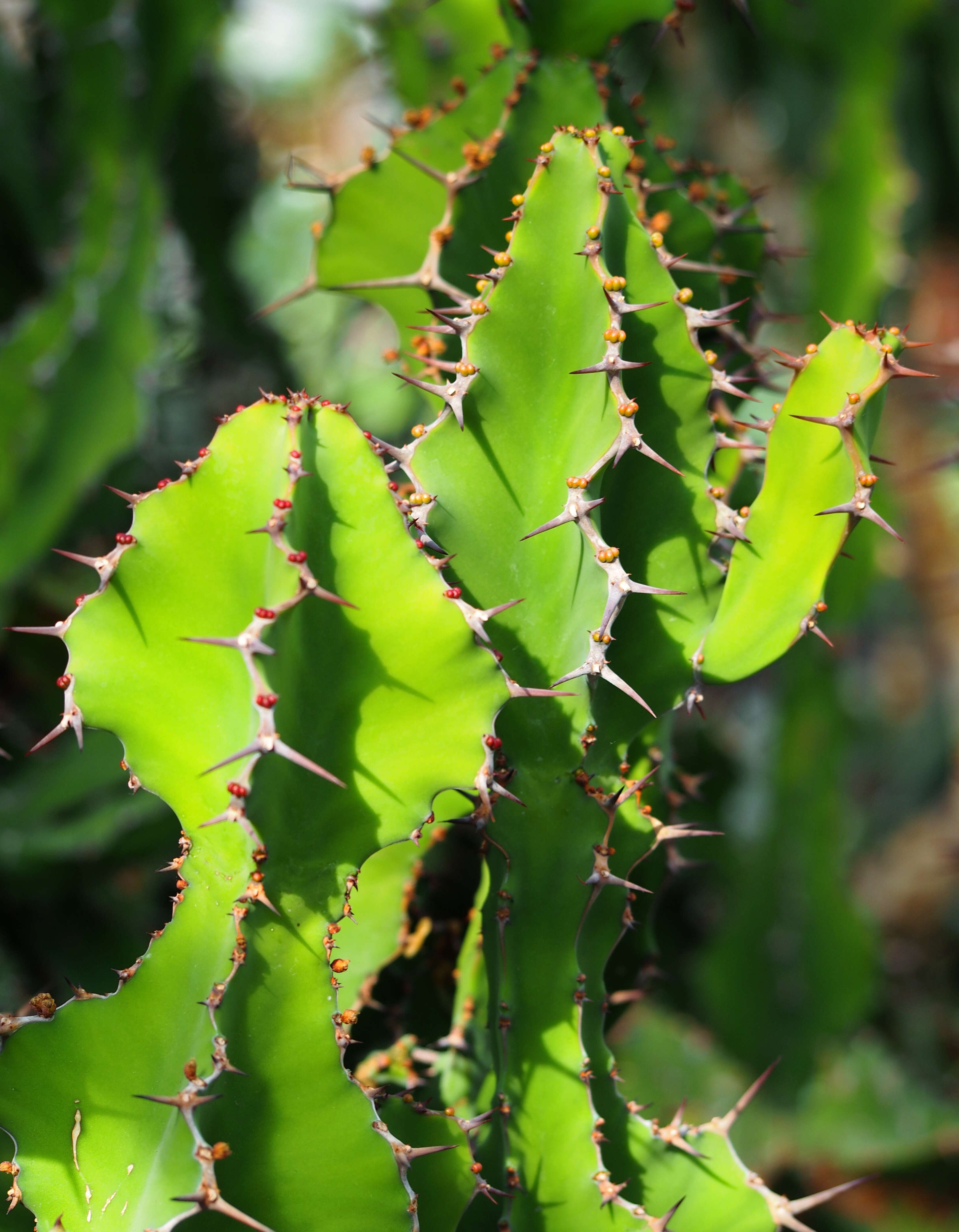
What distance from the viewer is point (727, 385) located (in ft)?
4.06

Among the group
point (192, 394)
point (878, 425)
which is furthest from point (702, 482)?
point (192, 394)

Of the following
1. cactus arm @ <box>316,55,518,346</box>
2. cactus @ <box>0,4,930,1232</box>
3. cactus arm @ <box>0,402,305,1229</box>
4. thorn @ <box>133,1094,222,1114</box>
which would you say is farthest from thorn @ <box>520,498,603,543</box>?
thorn @ <box>133,1094,222,1114</box>

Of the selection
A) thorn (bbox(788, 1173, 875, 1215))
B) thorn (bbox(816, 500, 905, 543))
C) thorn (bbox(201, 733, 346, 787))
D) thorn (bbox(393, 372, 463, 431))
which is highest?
thorn (bbox(393, 372, 463, 431))

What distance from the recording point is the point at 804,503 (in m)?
1.21

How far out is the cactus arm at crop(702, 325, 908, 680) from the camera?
45.1 inches

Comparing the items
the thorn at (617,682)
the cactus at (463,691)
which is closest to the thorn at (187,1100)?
the cactus at (463,691)

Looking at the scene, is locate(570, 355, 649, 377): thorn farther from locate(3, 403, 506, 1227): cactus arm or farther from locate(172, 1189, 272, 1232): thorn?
locate(172, 1189, 272, 1232): thorn

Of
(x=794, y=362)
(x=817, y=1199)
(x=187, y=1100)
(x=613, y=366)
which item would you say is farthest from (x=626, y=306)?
(x=817, y=1199)

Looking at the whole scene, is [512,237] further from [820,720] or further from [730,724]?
[730,724]

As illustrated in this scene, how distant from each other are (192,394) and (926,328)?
3.42 metres

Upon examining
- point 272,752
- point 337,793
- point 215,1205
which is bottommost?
point 215,1205

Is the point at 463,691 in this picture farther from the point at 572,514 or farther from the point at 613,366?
the point at 613,366

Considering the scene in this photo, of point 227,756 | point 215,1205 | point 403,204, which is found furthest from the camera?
point 403,204

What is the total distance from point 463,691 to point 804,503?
450 millimetres
